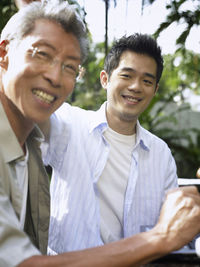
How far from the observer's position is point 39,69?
1.23 meters

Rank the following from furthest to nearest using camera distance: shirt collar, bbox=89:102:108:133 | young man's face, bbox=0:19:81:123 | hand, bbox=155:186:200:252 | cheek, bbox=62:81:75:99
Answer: shirt collar, bbox=89:102:108:133, cheek, bbox=62:81:75:99, young man's face, bbox=0:19:81:123, hand, bbox=155:186:200:252

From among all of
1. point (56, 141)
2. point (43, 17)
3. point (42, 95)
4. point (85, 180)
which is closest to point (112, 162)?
point (85, 180)

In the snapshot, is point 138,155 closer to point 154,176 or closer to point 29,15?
point 154,176

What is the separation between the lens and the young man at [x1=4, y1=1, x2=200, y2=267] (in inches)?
39.8

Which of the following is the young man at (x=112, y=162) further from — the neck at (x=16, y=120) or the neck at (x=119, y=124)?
the neck at (x=16, y=120)

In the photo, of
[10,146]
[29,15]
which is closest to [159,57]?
[29,15]

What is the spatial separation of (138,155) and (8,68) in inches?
49.5

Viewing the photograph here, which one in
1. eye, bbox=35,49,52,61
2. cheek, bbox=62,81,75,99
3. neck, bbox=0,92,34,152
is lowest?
neck, bbox=0,92,34,152

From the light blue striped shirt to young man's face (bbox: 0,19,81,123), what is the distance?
604mm

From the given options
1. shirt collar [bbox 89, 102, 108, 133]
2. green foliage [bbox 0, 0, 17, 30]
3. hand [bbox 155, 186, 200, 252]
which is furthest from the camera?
green foliage [bbox 0, 0, 17, 30]

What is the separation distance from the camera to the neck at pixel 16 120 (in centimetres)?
133

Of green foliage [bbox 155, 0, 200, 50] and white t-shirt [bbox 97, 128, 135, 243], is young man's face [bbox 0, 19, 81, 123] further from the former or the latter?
green foliage [bbox 155, 0, 200, 50]

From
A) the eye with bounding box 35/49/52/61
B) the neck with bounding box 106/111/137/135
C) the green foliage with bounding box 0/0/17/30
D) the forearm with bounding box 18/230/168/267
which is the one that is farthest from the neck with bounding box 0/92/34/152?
the green foliage with bounding box 0/0/17/30

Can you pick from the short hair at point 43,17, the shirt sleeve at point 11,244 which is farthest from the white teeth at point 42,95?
the shirt sleeve at point 11,244
